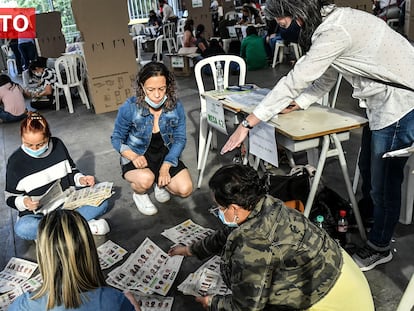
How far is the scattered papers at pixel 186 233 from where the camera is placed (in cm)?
245

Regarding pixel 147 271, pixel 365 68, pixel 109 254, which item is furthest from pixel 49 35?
pixel 365 68

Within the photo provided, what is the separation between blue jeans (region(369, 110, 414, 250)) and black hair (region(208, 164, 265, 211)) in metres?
0.77

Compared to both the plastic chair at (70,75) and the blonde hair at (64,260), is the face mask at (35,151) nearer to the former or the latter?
the blonde hair at (64,260)

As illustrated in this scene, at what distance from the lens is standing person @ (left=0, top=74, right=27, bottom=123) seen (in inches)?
210

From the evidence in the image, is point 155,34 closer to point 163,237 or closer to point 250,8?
point 250,8

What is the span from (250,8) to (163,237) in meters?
7.48

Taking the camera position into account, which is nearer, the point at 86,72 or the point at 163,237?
the point at 163,237

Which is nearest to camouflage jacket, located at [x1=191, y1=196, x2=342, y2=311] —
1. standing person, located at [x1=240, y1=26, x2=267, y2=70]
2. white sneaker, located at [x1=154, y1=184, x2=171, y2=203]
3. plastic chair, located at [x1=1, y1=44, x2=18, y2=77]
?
white sneaker, located at [x1=154, y1=184, x2=171, y2=203]

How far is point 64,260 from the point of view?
1204mm

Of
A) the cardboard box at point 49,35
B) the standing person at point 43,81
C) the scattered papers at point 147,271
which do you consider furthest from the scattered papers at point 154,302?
the cardboard box at point 49,35

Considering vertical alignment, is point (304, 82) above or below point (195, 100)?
above

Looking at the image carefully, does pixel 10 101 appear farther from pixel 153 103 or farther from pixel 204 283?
pixel 204 283

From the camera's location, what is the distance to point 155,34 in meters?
11.0

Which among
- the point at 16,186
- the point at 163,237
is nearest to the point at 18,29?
the point at 16,186
